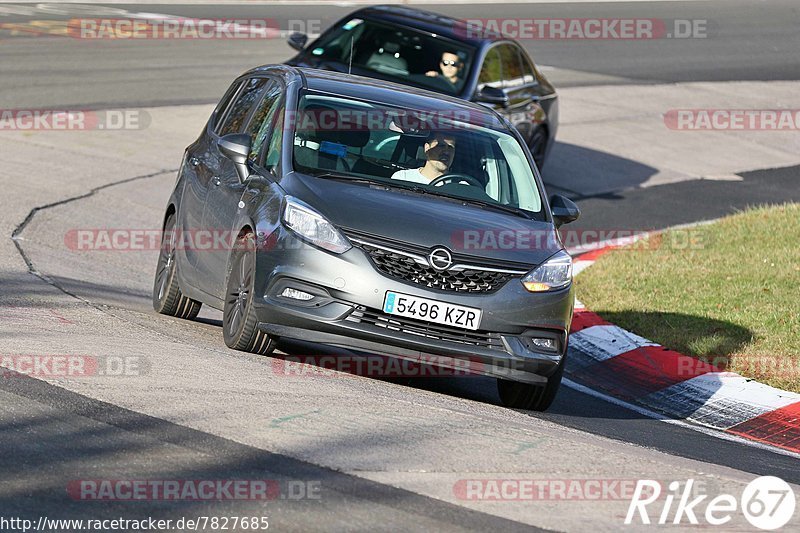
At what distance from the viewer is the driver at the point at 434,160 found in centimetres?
873

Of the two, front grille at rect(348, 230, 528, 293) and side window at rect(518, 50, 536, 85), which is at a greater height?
front grille at rect(348, 230, 528, 293)

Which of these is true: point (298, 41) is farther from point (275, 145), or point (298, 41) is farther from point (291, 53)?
point (291, 53)

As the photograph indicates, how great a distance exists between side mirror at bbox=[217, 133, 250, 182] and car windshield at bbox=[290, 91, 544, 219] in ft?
1.13

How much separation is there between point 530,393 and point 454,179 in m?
1.42

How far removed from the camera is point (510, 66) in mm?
16469

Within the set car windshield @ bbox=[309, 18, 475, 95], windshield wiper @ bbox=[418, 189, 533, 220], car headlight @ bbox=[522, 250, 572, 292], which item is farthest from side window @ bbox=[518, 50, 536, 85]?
car headlight @ bbox=[522, 250, 572, 292]

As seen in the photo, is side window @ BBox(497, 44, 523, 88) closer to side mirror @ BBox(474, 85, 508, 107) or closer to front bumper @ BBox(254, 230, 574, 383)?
side mirror @ BBox(474, 85, 508, 107)

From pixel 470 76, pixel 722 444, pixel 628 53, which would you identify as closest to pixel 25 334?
pixel 722 444

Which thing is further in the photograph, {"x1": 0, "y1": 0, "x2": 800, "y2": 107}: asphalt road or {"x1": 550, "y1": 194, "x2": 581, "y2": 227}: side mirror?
{"x1": 0, "y1": 0, "x2": 800, "y2": 107}: asphalt road

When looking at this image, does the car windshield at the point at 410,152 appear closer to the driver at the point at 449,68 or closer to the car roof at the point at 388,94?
the car roof at the point at 388,94

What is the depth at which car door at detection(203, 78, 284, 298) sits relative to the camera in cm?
874

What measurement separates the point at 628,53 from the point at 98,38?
→ 11068 millimetres

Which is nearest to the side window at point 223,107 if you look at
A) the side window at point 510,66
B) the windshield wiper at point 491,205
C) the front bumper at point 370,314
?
the windshield wiper at point 491,205

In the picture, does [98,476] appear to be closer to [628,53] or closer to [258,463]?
[258,463]
